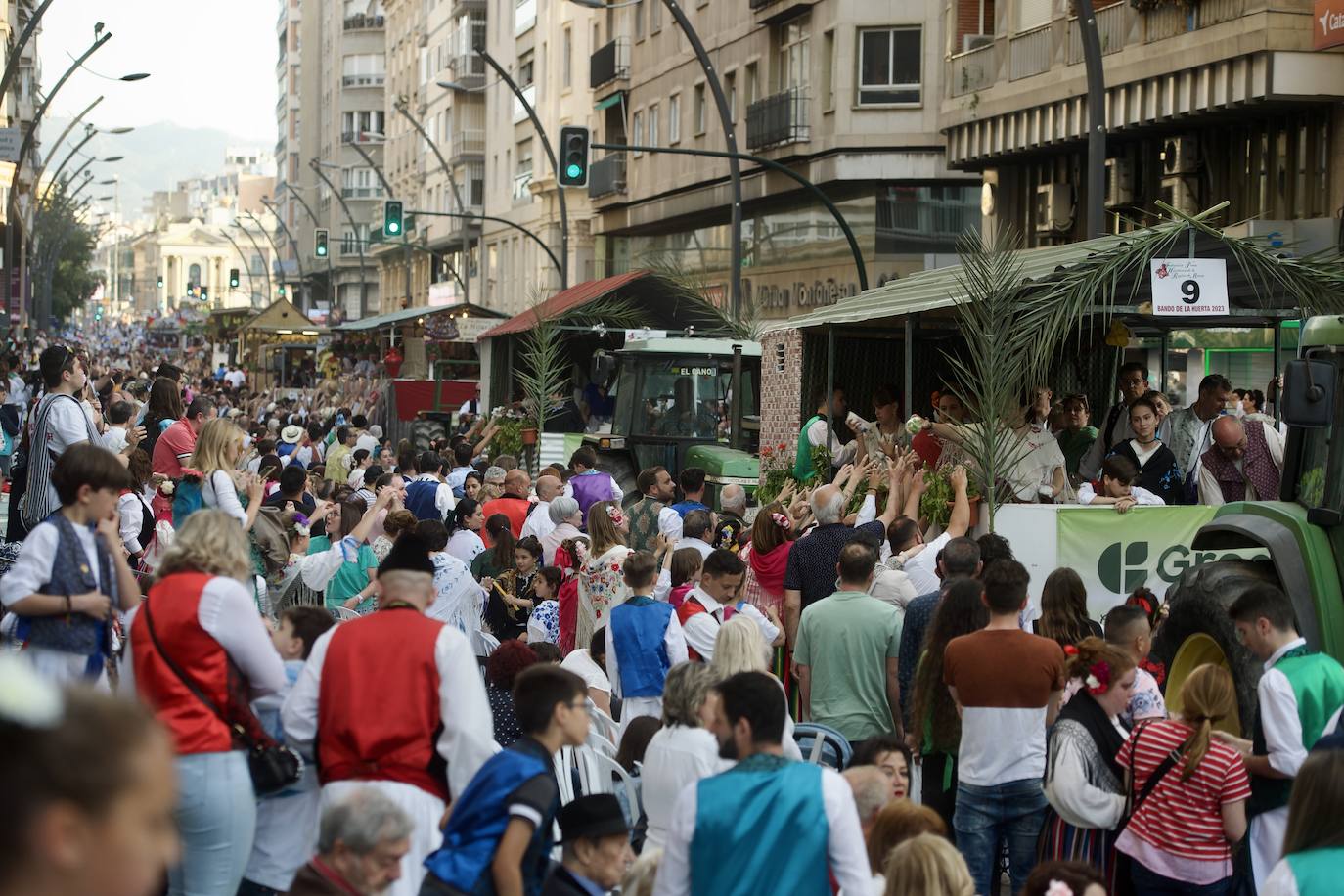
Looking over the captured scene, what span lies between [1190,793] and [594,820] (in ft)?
7.75

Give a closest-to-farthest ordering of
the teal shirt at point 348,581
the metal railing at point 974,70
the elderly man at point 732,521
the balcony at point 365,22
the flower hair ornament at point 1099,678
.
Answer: the flower hair ornament at point 1099,678 < the teal shirt at point 348,581 < the elderly man at point 732,521 < the metal railing at point 974,70 < the balcony at point 365,22

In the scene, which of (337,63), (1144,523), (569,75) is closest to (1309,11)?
(1144,523)

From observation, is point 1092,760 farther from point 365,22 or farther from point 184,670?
point 365,22

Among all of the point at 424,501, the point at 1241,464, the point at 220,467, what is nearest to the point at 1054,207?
the point at 424,501

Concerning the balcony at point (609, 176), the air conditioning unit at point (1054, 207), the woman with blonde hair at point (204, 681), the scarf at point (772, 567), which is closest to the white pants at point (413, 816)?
the woman with blonde hair at point (204, 681)

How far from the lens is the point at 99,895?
85.7 inches

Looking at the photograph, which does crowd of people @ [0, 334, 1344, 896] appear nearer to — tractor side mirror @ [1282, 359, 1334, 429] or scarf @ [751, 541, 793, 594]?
scarf @ [751, 541, 793, 594]

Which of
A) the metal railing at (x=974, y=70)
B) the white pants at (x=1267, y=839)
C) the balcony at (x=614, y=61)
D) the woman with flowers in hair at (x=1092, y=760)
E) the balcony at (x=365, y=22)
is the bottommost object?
the white pants at (x=1267, y=839)

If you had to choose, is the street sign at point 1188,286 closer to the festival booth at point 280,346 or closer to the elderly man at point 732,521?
the elderly man at point 732,521

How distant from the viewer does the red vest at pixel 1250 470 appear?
1166cm

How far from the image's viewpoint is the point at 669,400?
22.1 metres

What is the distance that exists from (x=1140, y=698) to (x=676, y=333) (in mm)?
18794

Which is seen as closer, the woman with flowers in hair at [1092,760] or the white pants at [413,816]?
the white pants at [413,816]

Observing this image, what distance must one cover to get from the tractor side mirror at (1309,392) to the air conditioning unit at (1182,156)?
63.5 ft
